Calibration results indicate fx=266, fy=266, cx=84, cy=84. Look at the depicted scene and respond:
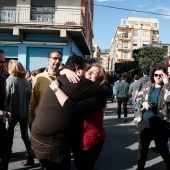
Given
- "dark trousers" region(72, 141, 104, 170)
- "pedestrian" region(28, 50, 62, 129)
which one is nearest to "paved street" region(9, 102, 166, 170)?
"pedestrian" region(28, 50, 62, 129)

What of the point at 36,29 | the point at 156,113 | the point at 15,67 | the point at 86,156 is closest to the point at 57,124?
the point at 86,156

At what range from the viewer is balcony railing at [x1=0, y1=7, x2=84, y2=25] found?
623 inches

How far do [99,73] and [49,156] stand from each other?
3.20 feet

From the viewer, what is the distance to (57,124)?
2.23 meters

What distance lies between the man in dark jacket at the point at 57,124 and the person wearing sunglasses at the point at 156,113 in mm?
1757

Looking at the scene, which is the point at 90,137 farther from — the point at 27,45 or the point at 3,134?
the point at 27,45

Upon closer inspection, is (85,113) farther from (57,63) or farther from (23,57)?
(23,57)

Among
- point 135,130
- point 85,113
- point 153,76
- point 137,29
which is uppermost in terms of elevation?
point 137,29

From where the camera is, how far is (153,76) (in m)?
4.08

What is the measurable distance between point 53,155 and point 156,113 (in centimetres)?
210

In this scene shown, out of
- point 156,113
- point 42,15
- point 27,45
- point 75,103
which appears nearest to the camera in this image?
point 75,103

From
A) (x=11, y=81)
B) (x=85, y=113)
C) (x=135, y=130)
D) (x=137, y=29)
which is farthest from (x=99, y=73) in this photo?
(x=137, y=29)

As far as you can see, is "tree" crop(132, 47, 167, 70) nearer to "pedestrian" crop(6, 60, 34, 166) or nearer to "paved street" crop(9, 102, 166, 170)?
"paved street" crop(9, 102, 166, 170)

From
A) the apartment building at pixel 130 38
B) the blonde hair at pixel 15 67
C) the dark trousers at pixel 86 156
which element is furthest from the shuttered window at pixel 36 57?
the apartment building at pixel 130 38
